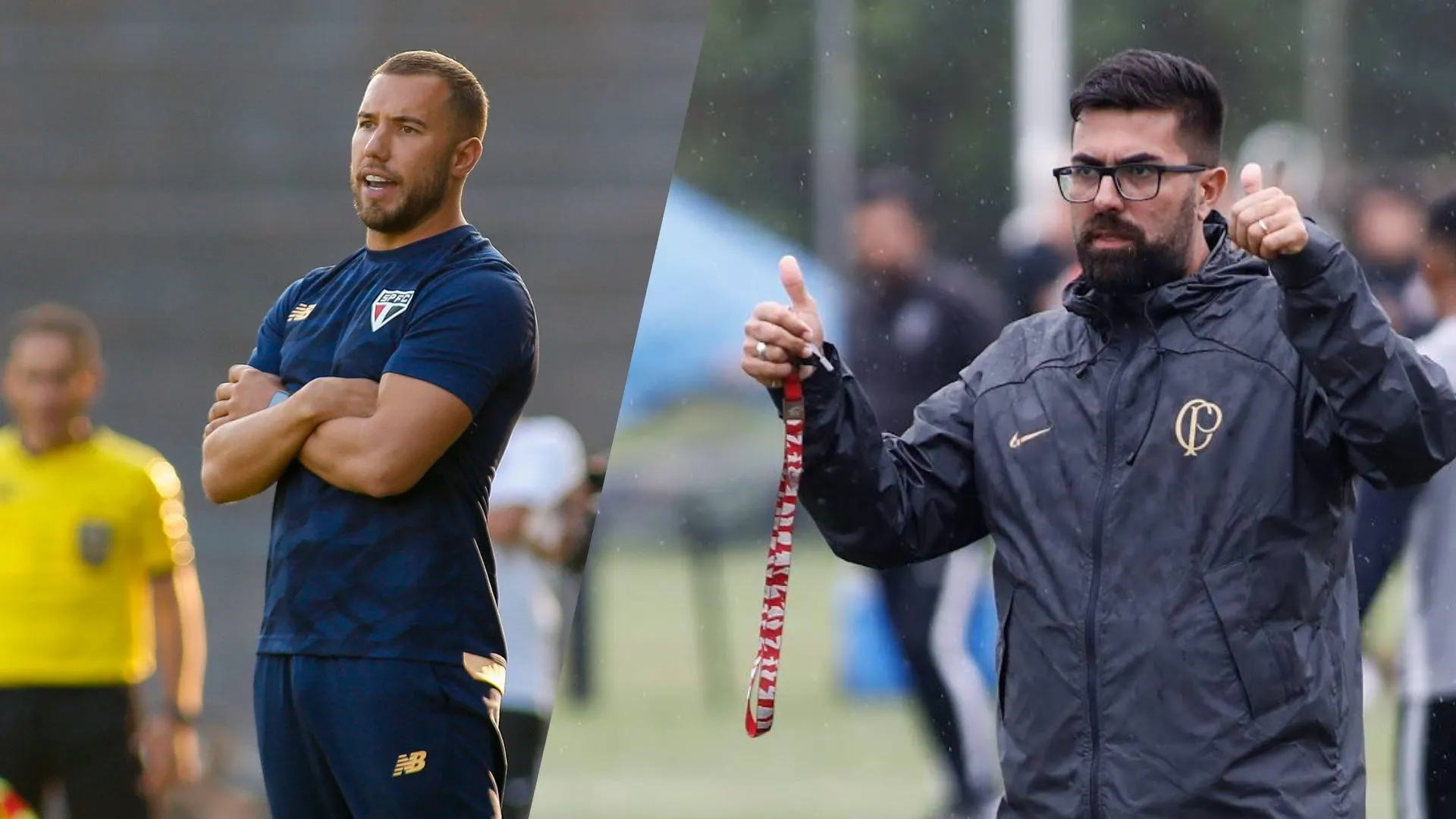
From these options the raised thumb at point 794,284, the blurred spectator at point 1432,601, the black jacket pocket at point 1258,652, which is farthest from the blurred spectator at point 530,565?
the black jacket pocket at point 1258,652

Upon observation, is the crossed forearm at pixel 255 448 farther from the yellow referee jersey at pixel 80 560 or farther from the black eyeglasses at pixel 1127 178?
the yellow referee jersey at pixel 80 560

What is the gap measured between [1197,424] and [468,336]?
113 cm

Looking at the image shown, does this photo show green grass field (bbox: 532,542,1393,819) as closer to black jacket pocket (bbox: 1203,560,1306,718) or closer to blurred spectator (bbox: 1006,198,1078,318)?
blurred spectator (bbox: 1006,198,1078,318)

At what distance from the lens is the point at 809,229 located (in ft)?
16.1

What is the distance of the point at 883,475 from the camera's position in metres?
2.76

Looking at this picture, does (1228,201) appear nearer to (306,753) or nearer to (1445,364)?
(1445,364)

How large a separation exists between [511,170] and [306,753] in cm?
1040

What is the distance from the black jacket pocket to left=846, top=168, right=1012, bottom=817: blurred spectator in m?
1.93

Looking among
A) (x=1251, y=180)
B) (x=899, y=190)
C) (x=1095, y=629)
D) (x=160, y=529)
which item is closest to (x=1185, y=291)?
(x=1251, y=180)

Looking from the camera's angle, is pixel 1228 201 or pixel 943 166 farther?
pixel 943 166

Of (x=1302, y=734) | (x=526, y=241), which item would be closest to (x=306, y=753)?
(x=1302, y=734)

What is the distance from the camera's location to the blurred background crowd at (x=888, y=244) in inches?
178

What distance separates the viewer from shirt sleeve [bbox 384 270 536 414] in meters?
3.10

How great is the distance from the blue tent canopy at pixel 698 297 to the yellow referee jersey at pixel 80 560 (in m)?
1.87
